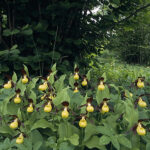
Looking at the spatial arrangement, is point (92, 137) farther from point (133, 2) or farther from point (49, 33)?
point (133, 2)

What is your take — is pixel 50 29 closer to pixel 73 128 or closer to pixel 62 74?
pixel 62 74

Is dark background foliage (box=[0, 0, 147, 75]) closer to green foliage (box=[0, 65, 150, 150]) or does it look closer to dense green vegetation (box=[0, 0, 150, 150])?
dense green vegetation (box=[0, 0, 150, 150])

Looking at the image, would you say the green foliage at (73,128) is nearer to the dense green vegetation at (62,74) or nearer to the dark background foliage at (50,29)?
the dense green vegetation at (62,74)

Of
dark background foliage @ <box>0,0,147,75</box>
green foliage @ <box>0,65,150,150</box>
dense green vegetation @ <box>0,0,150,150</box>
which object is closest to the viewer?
green foliage @ <box>0,65,150,150</box>

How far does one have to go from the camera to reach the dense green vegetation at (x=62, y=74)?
1476 mm

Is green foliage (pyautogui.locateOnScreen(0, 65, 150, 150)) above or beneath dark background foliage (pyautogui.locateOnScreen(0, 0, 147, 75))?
beneath

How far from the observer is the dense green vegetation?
4.84ft

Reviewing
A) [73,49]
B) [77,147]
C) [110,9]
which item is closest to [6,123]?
[77,147]

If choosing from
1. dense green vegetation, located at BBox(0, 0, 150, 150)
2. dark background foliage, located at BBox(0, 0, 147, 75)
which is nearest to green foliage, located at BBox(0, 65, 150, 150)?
dense green vegetation, located at BBox(0, 0, 150, 150)

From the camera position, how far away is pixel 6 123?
5.41ft

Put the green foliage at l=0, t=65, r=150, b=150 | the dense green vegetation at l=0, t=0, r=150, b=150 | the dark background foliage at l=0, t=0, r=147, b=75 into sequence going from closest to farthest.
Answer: the green foliage at l=0, t=65, r=150, b=150 < the dense green vegetation at l=0, t=0, r=150, b=150 < the dark background foliage at l=0, t=0, r=147, b=75

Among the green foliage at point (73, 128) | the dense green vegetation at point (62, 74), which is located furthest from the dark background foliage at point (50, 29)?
the green foliage at point (73, 128)

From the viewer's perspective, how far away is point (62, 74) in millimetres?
2738

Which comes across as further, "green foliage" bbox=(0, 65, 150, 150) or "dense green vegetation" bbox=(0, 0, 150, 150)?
"dense green vegetation" bbox=(0, 0, 150, 150)
